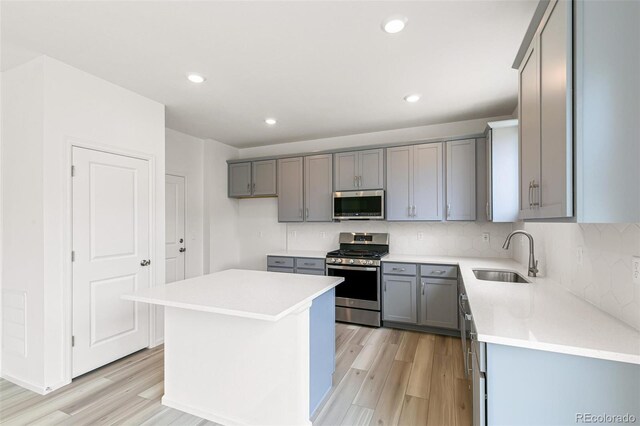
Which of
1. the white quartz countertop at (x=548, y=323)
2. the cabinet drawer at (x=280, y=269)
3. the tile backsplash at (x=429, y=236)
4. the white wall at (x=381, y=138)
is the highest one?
the white wall at (x=381, y=138)

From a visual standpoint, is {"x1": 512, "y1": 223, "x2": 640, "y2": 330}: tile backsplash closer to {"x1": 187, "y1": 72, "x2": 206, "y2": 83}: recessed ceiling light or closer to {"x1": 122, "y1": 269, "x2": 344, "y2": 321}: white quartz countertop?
{"x1": 122, "y1": 269, "x2": 344, "y2": 321}: white quartz countertop

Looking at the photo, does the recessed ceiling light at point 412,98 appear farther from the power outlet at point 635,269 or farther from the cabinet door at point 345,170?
the power outlet at point 635,269

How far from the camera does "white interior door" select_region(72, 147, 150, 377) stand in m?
2.52

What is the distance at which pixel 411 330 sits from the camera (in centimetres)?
358

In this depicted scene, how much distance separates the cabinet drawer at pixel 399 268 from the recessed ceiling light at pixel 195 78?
9.06 ft

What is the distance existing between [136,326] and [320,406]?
204cm

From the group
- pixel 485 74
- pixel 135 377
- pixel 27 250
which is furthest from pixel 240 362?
pixel 485 74

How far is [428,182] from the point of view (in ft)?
12.2

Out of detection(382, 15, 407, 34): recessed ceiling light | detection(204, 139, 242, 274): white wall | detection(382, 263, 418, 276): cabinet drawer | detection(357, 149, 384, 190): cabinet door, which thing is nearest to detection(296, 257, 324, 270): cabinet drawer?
detection(382, 263, 418, 276): cabinet drawer

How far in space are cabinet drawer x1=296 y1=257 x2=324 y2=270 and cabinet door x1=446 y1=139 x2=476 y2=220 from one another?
68.4 inches

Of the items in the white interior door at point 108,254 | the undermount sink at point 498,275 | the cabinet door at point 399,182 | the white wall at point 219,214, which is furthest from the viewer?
the white wall at point 219,214

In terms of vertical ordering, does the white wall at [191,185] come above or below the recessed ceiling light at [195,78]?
below

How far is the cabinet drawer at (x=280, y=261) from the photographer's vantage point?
4246 mm

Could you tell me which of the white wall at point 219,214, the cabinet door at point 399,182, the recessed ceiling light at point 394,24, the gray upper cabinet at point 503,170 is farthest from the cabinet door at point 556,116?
the white wall at point 219,214
